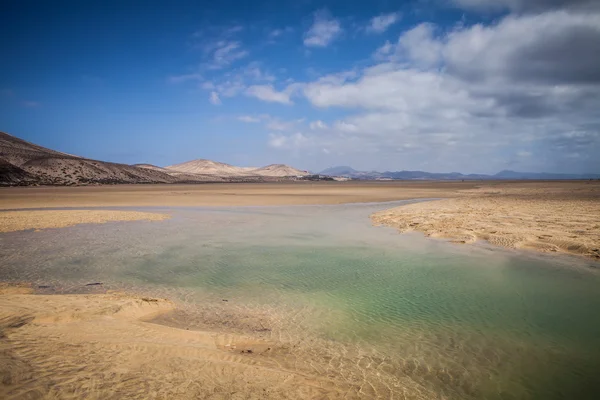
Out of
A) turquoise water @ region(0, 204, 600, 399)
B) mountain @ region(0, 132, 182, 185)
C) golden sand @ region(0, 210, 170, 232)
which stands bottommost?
turquoise water @ region(0, 204, 600, 399)

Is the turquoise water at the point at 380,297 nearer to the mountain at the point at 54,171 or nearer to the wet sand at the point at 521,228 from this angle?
the wet sand at the point at 521,228

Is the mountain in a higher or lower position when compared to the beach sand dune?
higher

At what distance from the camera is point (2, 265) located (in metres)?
11.1

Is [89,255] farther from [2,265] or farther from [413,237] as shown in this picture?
[413,237]

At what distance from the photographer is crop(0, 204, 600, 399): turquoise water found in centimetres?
523

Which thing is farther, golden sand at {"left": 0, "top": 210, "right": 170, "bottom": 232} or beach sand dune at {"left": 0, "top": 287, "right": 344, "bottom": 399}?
golden sand at {"left": 0, "top": 210, "right": 170, "bottom": 232}

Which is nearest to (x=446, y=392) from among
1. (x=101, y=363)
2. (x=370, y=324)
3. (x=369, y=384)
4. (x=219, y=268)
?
(x=369, y=384)

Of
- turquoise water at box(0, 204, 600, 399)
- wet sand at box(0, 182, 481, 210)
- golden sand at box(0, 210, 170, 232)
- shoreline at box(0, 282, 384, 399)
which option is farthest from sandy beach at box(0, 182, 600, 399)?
wet sand at box(0, 182, 481, 210)

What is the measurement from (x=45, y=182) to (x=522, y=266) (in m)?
84.8

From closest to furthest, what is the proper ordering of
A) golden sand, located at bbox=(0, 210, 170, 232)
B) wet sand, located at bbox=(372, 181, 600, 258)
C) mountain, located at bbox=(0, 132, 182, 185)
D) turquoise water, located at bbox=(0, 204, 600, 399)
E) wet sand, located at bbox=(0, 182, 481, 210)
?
turquoise water, located at bbox=(0, 204, 600, 399) < wet sand, located at bbox=(372, 181, 600, 258) < golden sand, located at bbox=(0, 210, 170, 232) < wet sand, located at bbox=(0, 182, 481, 210) < mountain, located at bbox=(0, 132, 182, 185)

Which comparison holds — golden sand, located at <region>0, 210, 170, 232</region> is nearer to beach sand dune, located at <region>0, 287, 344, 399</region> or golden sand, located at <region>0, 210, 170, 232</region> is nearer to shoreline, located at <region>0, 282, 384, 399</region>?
shoreline, located at <region>0, 282, 384, 399</region>

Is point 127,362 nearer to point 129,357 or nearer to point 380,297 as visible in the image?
point 129,357

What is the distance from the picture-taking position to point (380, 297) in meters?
8.54

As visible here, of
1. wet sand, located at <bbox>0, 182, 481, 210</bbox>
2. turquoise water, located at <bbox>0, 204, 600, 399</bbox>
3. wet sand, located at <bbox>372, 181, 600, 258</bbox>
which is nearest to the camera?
turquoise water, located at <bbox>0, 204, 600, 399</bbox>
